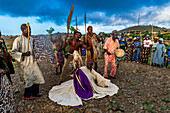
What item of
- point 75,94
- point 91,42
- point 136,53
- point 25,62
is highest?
point 91,42

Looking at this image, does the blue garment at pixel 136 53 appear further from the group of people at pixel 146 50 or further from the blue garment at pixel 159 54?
the blue garment at pixel 159 54

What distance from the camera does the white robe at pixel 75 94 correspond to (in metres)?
3.55

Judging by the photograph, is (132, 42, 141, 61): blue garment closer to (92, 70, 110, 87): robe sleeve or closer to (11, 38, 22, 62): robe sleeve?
(92, 70, 110, 87): robe sleeve

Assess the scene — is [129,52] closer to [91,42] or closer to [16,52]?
[91,42]

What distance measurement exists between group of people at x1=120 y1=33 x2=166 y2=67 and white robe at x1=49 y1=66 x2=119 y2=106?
5437 mm

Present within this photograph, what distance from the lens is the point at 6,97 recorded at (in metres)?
2.51

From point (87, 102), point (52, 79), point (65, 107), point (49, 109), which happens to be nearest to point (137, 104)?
point (87, 102)

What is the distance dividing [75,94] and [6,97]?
192 cm

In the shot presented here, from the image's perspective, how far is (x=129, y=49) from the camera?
32.7ft

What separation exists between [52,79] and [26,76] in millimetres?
2507

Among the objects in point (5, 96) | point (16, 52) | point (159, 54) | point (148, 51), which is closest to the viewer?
point (5, 96)

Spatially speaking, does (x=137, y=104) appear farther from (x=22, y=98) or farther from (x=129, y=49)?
(x=129, y=49)

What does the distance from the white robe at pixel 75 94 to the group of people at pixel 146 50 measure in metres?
5.44

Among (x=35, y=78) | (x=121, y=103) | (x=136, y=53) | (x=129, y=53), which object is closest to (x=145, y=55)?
(x=136, y=53)
